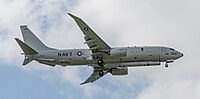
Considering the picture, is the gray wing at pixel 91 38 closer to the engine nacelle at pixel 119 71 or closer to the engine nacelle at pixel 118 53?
the engine nacelle at pixel 118 53

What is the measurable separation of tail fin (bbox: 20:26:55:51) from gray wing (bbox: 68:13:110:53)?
39.2 ft

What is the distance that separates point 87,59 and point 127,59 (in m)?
6.60

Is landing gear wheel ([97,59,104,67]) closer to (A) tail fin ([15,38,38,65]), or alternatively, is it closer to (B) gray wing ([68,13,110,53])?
(B) gray wing ([68,13,110,53])

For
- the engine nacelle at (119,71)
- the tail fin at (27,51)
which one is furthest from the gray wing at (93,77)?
the tail fin at (27,51)

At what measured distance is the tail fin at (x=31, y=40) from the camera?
10450 cm

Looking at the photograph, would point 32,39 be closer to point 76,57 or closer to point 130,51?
point 76,57

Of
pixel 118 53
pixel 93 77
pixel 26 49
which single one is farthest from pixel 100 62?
pixel 26 49

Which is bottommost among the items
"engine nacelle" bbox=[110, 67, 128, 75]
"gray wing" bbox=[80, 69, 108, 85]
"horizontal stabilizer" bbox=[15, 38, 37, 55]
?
"gray wing" bbox=[80, 69, 108, 85]

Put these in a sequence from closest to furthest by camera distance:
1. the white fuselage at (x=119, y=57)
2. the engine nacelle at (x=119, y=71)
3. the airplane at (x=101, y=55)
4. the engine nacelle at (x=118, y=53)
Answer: the engine nacelle at (x=118, y=53) < the airplane at (x=101, y=55) < the white fuselage at (x=119, y=57) < the engine nacelle at (x=119, y=71)

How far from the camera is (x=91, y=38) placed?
93.9 metres

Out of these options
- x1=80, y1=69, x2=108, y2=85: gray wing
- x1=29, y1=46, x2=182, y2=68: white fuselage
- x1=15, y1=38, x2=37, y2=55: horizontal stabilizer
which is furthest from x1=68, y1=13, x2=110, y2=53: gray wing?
x1=15, y1=38, x2=37, y2=55: horizontal stabilizer

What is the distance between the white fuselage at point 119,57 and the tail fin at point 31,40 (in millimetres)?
4133

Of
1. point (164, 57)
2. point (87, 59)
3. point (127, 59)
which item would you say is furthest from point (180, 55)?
point (87, 59)

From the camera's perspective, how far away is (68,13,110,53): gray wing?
90250 mm
